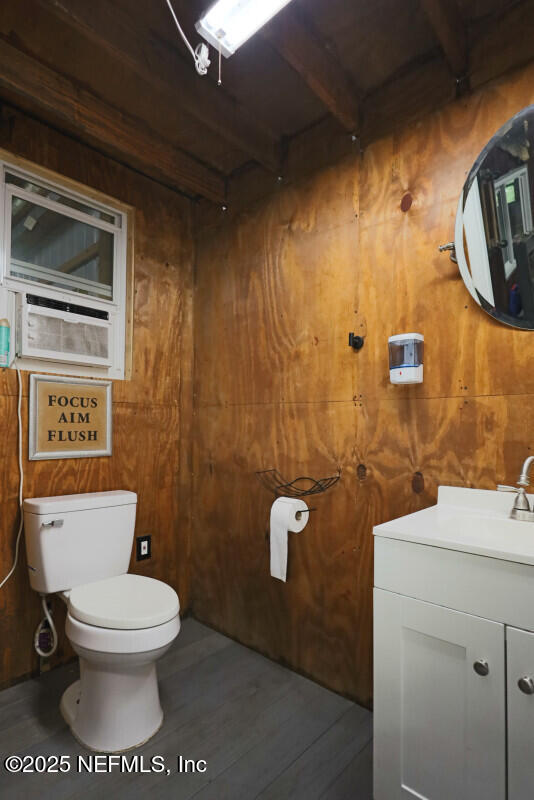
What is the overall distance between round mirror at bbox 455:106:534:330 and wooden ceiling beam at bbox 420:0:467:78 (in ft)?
0.93

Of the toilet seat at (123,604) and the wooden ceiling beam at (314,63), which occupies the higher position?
the wooden ceiling beam at (314,63)

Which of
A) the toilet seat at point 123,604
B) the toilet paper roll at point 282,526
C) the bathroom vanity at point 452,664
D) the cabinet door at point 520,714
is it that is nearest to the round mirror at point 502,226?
the bathroom vanity at point 452,664

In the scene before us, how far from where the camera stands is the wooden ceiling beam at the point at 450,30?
1.28 metres

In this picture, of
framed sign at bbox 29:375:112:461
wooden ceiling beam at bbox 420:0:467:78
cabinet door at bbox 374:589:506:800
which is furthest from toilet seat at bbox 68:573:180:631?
wooden ceiling beam at bbox 420:0:467:78

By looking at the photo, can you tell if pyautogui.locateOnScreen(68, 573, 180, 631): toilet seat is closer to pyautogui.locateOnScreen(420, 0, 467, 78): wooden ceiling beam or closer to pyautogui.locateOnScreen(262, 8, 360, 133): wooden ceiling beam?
pyautogui.locateOnScreen(262, 8, 360, 133): wooden ceiling beam

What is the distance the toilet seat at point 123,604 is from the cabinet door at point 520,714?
976 mm

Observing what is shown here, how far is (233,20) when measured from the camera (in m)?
1.20

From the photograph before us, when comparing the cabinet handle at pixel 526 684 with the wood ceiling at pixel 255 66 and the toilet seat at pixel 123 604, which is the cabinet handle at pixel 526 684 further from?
the wood ceiling at pixel 255 66

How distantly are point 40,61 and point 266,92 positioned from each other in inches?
32.9

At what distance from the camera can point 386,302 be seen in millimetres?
1652

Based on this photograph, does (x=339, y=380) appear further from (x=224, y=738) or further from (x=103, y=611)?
(x=224, y=738)

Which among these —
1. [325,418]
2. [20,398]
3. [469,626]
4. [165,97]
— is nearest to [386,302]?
[325,418]

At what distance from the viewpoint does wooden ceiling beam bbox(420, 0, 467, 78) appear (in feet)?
4.21

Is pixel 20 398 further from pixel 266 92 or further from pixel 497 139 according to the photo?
pixel 497 139
